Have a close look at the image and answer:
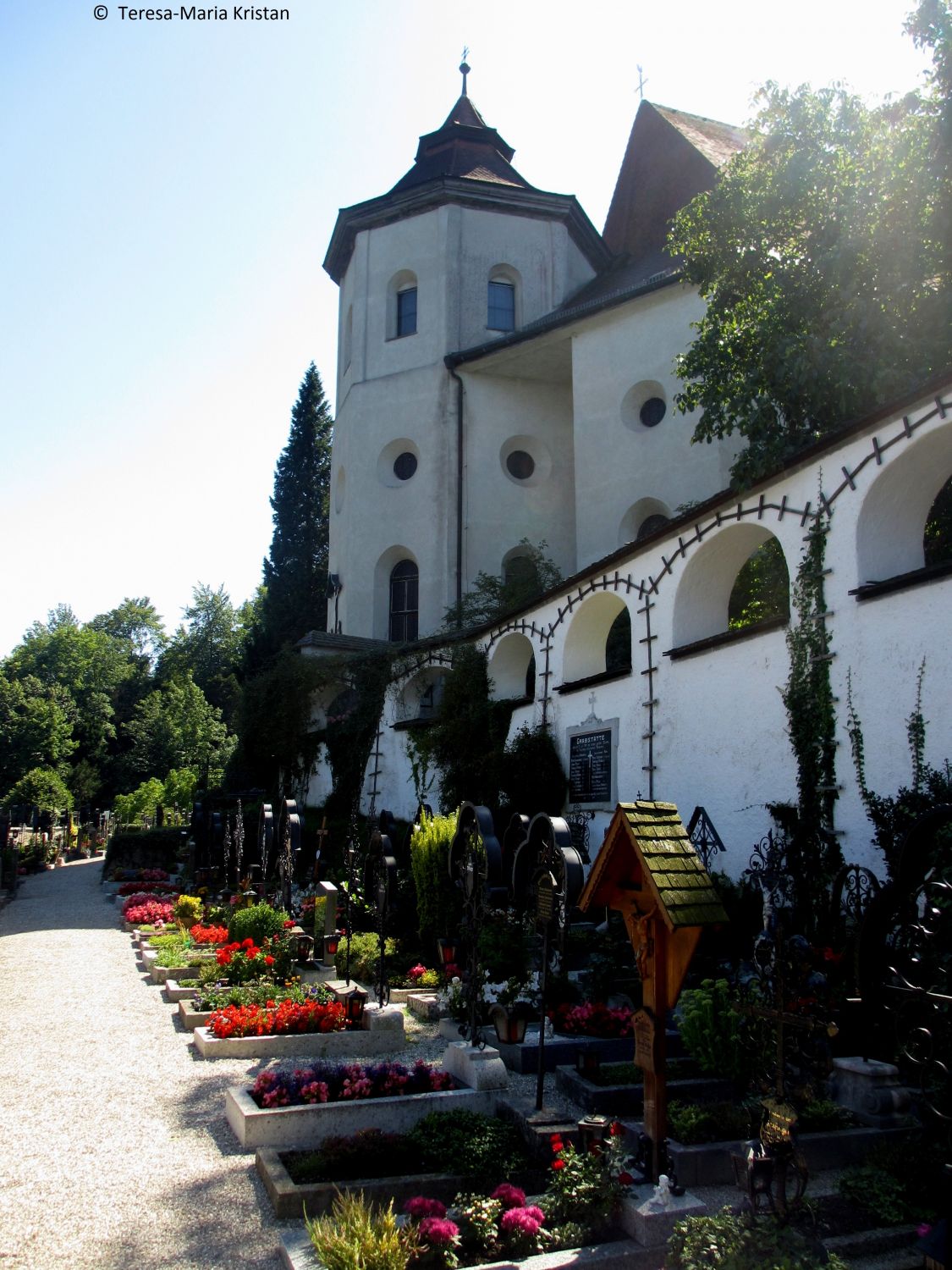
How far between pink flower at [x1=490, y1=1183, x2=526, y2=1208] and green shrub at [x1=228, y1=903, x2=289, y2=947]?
24.8ft

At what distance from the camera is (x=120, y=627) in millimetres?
73125

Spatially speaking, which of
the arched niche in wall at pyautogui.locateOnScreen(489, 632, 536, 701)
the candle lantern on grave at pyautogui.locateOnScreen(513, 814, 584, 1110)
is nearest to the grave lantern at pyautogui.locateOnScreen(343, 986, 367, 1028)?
the candle lantern on grave at pyautogui.locateOnScreen(513, 814, 584, 1110)

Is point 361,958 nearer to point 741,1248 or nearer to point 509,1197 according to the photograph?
point 509,1197

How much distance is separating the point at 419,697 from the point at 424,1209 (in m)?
16.8

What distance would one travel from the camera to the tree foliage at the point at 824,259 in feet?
40.8

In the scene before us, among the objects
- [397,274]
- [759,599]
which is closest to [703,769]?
[759,599]

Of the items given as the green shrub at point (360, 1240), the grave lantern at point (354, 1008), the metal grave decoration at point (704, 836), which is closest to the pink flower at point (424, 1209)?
the green shrub at point (360, 1240)

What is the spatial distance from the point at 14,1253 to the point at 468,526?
69.8 feet

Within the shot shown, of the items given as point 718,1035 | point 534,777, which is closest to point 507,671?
point 534,777

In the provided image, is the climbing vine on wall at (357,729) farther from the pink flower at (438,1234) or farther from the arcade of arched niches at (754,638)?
the pink flower at (438,1234)

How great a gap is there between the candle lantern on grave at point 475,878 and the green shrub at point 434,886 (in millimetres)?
3471

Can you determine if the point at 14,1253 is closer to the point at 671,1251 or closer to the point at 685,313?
the point at 671,1251

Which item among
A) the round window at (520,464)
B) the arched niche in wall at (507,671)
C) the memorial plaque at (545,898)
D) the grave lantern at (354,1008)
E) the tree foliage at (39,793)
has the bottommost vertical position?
the grave lantern at (354,1008)

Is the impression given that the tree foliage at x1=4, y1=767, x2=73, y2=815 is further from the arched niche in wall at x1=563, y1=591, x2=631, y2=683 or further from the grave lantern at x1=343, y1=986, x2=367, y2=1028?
the grave lantern at x1=343, y1=986, x2=367, y2=1028
